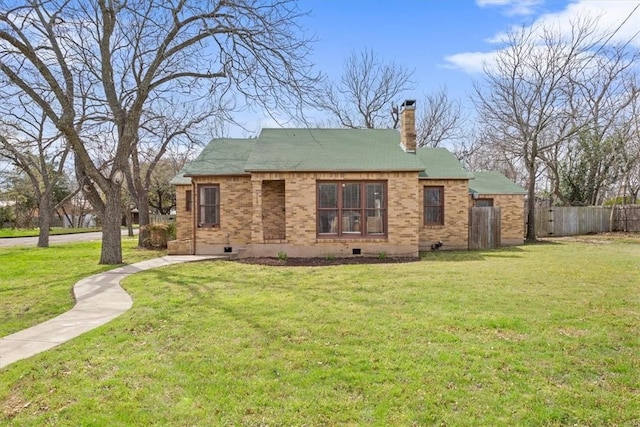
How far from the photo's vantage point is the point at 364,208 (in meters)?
14.5

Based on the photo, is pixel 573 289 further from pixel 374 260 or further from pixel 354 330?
pixel 374 260

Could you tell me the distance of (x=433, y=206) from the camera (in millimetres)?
17141

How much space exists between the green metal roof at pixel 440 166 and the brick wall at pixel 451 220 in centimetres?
24

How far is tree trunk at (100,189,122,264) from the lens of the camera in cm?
1311

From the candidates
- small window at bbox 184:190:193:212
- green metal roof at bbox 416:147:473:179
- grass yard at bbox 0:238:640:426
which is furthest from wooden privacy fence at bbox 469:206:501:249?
small window at bbox 184:190:193:212

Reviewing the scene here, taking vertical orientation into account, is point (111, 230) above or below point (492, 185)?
below

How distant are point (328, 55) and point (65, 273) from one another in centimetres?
923

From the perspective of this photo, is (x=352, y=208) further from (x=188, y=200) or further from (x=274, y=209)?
(x=188, y=200)

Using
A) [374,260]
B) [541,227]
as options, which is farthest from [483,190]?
[374,260]

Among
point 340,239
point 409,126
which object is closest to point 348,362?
point 340,239

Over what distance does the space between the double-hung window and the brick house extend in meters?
0.03

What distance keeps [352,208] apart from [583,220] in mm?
17251

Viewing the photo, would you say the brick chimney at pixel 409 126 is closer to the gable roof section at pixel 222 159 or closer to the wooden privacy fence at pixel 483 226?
the wooden privacy fence at pixel 483 226

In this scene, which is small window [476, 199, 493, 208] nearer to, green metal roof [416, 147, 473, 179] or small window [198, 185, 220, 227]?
green metal roof [416, 147, 473, 179]
